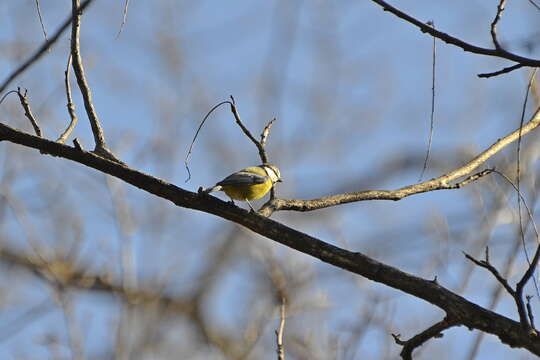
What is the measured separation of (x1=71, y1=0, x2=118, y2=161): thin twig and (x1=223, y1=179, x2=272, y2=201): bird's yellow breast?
1692 mm

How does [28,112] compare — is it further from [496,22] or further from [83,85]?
[496,22]

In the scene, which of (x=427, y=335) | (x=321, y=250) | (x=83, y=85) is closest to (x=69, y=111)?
(x=83, y=85)

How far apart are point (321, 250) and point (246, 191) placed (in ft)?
7.00

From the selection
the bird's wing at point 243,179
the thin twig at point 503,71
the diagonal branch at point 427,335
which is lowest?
the diagonal branch at point 427,335

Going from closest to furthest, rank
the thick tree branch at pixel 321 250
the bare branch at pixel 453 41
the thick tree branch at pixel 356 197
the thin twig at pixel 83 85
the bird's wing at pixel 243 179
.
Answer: the bare branch at pixel 453 41 < the thick tree branch at pixel 321 250 < the thin twig at pixel 83 85 < the thick tree branch at pixel 356 197 < the bird's wing at pixel 243 179

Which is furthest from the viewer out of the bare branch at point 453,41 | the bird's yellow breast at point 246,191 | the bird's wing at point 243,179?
the bird's yellow breast at point 246,191

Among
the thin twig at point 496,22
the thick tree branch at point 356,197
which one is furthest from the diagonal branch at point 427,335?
the thin twig at point 496,22

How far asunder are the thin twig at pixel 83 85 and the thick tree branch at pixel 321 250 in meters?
0.12

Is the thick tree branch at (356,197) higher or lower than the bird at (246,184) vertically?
lower

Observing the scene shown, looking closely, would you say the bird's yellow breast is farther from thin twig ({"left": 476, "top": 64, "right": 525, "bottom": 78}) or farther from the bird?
thin twig ({"left": 476, "top": 64, "right": 525, "bottom": 78})

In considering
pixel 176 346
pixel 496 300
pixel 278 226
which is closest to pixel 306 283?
pixel 176 346

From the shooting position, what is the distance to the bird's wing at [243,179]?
4.18 meters

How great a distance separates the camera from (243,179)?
4242 mm

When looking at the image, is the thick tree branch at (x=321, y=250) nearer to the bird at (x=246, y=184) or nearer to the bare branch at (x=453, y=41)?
the bare branch at (x=453, y=41)
